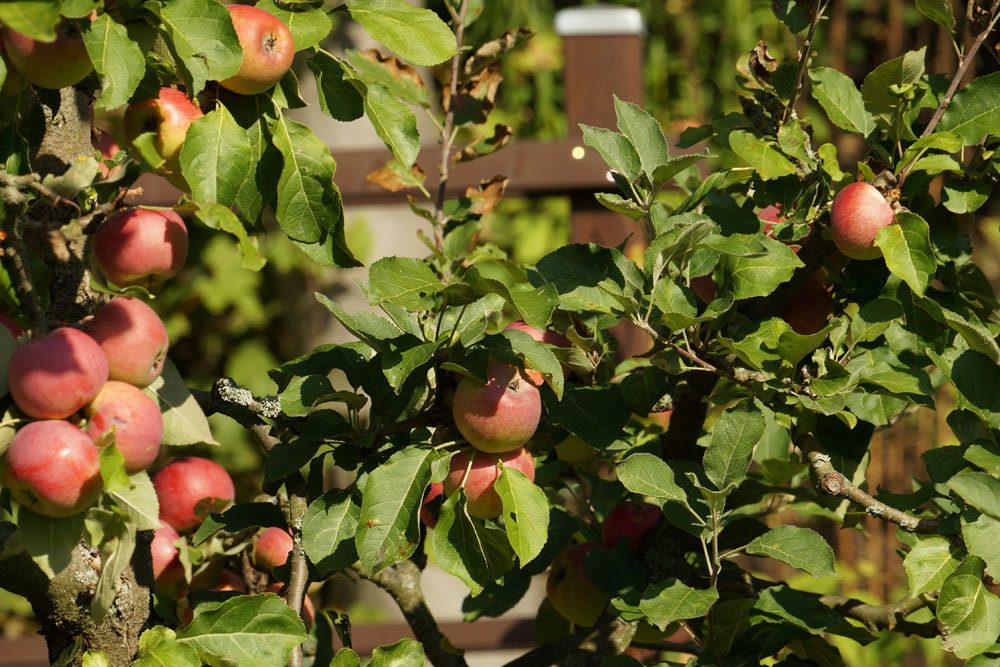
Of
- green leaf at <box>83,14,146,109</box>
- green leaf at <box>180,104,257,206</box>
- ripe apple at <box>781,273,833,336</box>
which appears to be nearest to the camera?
green leaf at <box>83,14,146,109</box>

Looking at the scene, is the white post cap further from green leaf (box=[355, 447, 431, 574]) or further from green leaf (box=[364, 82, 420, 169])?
green leaf (box=[355, 447, 431, 574])

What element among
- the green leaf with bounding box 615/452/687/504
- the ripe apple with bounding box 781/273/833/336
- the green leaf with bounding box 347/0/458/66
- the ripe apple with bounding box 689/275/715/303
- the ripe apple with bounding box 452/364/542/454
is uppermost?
the green leaf with bounding box 347/0/458/66

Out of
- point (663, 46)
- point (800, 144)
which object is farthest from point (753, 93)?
point (663, 46)

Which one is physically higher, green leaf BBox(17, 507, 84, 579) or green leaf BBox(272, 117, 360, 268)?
green leaf BBox(272, 117, 360, 268)

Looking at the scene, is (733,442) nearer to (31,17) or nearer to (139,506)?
(139,506)

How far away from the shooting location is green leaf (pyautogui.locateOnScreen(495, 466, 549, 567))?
0.87 meters

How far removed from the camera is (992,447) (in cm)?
97

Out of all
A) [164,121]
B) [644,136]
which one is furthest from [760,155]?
[164,121]

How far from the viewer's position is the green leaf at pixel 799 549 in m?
0.99

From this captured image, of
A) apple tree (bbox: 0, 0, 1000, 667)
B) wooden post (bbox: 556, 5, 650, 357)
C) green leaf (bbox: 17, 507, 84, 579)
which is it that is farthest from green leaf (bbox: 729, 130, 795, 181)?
wooden post (bbox: 556, 5, 650, 357)

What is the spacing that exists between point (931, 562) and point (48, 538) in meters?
0.71

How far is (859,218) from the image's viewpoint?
0.99m

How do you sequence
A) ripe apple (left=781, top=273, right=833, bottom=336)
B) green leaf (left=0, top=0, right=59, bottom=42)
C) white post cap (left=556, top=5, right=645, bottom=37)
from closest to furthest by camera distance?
green leaf (left=0, top=0, right=59, bottom=42), ripe apple (left=781, top=273, right=833, bottom=336), white post cap (left=556, top=5, right=645, bottom=37)

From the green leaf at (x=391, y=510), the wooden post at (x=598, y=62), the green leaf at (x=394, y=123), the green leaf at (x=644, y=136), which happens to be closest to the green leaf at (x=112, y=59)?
the green leaf at (x=394, y=123)
